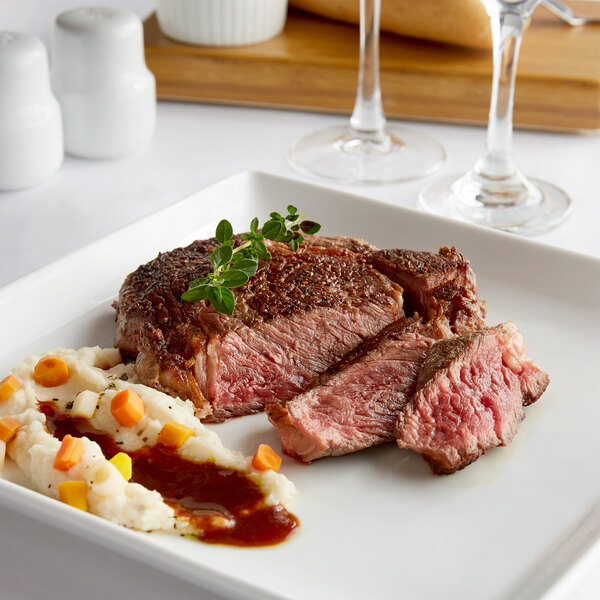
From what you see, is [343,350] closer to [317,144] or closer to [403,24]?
[317,144]

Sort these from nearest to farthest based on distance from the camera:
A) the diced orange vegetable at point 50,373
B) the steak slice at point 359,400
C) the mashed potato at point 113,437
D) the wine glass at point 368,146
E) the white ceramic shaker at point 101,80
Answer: the mashed potato at point 113,437 < the steak slice at point 359,400 < the diced orange vegetable at point 50,373 < the white ceramic shaker at point 101,80 < the wine glass at point 368,146

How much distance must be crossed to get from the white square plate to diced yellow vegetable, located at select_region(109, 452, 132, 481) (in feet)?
0.86

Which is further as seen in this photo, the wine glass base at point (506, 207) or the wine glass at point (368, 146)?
the wine glass at point (368, 146)

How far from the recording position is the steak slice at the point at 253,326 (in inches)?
138

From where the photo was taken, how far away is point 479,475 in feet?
10.5

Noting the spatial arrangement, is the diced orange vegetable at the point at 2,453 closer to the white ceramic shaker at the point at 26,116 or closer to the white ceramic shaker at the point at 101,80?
the white ceramic shaker at the point at 26,116

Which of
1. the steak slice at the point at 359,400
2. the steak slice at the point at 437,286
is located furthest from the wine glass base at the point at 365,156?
the steak slice at the point at 359,400

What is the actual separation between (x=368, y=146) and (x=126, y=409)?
335cm

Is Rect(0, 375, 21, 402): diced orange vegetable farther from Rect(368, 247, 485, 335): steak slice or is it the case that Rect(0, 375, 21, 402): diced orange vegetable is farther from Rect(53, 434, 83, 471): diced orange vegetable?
Rect(368, 247, 485, 335): steak slice

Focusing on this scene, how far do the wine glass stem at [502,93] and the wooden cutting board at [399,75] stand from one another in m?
1.06

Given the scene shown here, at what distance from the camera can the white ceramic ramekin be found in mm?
6500

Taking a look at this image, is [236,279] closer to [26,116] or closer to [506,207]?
[506,207]

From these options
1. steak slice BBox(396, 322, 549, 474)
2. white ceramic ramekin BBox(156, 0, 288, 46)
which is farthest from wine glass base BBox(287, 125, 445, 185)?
steak slice BBox(396, 322, 549, 474)

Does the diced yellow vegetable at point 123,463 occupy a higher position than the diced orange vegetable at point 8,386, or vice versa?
the diced orange vegetable at point 8,386
